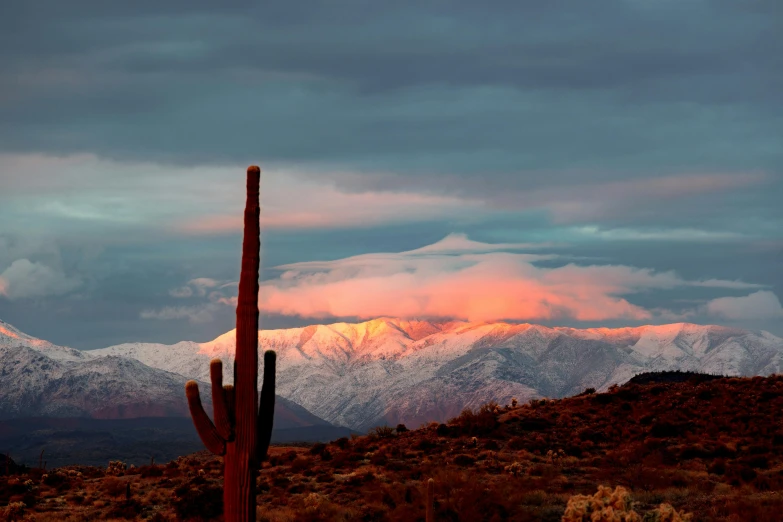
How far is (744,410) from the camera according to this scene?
227 feet

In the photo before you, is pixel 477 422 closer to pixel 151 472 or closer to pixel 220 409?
pixel 151 472

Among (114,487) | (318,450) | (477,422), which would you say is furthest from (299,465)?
(477,422)

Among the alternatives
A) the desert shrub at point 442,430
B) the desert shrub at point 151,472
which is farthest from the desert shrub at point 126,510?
the desert shrub at point 442,430

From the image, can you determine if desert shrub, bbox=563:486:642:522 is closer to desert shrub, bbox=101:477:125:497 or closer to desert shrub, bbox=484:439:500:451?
desert shrub, bbox=484:439:500:451

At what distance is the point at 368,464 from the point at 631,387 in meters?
31.2

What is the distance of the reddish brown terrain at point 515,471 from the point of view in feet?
148

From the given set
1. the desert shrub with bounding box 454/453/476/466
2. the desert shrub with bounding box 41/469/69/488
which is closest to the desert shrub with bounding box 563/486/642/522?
the desert shrub with bounding box 454/453/476/466

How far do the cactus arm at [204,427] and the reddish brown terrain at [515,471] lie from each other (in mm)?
16343

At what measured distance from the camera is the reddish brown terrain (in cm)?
4500

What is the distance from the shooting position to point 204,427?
2781 centimetres

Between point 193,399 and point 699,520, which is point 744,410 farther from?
point 193,399

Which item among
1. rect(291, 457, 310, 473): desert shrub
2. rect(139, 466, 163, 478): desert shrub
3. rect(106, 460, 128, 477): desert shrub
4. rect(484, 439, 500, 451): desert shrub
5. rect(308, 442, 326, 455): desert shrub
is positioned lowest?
rect(106, 460, 128, 477): desert shrub

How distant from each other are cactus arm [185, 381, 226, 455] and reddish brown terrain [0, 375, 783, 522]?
1634 cm

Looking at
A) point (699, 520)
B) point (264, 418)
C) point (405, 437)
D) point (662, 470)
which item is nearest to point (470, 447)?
point (405, 437)
